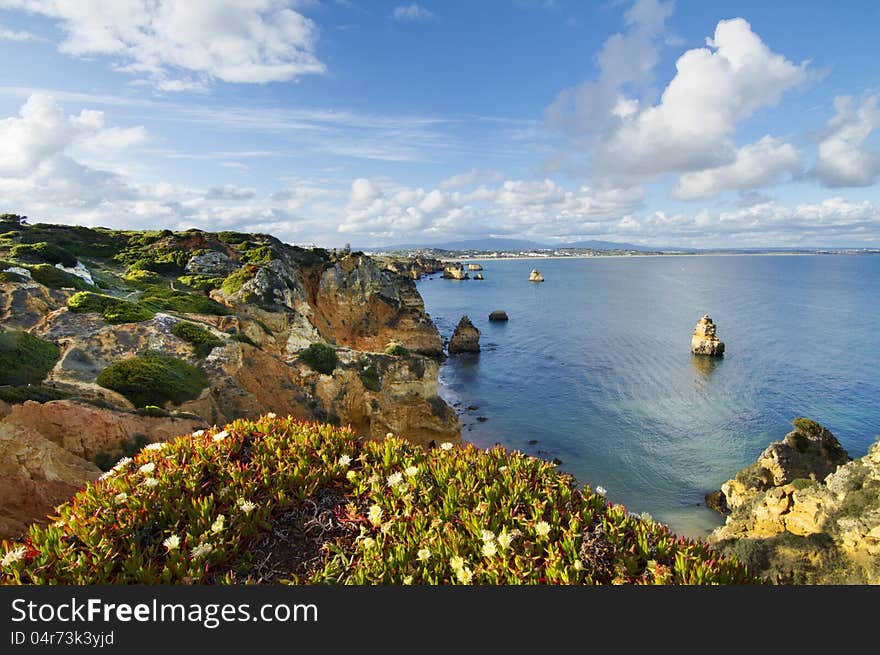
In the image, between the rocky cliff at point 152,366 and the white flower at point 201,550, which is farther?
the rocky cliff at point 152,366

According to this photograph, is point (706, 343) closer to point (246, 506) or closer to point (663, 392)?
point (663, 392)

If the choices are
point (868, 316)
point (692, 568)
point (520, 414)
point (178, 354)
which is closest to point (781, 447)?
point (520, 414)

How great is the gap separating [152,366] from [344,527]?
11732 mm

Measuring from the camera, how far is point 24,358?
12.4 meters

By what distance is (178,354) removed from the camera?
15938 mm

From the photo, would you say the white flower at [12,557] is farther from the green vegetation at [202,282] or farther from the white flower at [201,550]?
the green vegetation at [202,282]

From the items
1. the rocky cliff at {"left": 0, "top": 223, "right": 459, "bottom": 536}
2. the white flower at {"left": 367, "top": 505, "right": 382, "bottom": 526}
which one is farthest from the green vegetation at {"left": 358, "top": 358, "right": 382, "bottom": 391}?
the white flower at {"left": 367, "top": 505, "right": 382, "bottom": 526}

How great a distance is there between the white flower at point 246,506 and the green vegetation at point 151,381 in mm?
9638

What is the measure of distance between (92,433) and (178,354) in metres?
6.56

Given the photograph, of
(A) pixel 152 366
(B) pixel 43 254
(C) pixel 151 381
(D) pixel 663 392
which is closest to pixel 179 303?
(A) pixel 152 366

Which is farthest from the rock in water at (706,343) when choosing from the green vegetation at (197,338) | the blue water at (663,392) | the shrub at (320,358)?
the green vegetation at (197,338)

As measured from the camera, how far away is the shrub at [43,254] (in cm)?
2698

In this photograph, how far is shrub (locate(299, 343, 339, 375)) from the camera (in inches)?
874

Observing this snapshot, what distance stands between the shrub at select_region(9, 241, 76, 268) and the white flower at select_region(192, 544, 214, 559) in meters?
31.3
